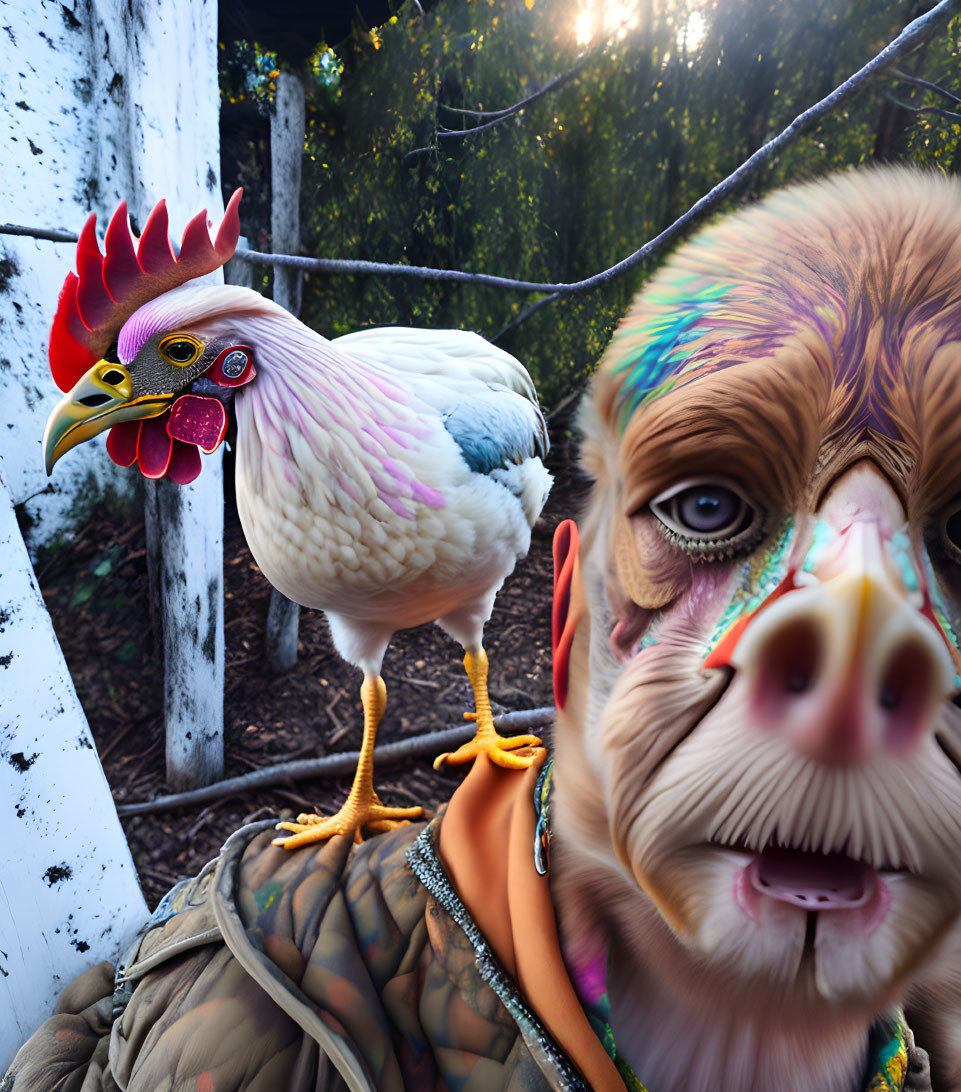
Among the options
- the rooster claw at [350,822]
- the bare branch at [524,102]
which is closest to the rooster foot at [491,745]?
the rooster claw at [350,822]

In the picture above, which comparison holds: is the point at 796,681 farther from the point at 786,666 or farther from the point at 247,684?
the point at 247,684

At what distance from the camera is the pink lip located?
22 cm

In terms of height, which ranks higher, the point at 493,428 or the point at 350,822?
the point at 493,428

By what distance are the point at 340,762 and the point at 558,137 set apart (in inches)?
38.4

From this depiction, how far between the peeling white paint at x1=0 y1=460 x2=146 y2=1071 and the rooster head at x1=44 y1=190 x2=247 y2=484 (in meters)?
0.18

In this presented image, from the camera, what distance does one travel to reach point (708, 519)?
0.80ft

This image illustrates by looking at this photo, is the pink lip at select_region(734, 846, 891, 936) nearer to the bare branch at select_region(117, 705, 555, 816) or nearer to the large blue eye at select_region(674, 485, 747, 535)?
the large blue eye at select_region(674, 485, 747, 535)

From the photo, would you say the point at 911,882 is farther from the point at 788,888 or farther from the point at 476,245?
the point at 476,245

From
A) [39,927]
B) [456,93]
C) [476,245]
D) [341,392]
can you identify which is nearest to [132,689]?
[39,927]

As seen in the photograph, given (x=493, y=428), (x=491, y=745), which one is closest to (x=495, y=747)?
(x=491, y=745)

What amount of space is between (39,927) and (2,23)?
3.42 feet

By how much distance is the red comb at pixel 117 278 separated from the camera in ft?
1.81

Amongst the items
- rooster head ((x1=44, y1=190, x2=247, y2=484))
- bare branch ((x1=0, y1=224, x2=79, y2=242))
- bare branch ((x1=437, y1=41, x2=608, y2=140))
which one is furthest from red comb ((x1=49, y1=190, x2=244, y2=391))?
bare branch ((x1=437, y1=41, x2=608, y2=140))

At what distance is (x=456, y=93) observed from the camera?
843mm
